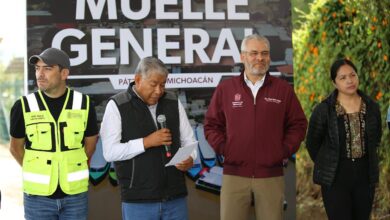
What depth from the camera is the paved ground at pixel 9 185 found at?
6070 mm

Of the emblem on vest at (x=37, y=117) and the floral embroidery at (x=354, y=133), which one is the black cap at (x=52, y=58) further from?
the floral embroidery at (x=354, y=133)

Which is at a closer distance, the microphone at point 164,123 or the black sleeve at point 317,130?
the microphone at point 164,123

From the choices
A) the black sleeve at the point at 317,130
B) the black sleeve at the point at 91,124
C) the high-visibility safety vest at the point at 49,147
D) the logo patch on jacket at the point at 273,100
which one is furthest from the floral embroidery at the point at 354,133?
the high-visibility safety vest at the point at 49,147

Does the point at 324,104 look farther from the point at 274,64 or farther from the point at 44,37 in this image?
the point at 44,37

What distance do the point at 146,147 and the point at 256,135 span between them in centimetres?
83

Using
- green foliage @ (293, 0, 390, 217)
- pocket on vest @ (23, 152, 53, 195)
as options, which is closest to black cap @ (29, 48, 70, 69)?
pocket on vest @ (23, 152, 53, 195)

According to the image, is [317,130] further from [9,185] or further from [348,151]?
[9,185]

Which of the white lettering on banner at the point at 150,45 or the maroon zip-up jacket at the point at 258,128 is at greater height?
the white lettering on banner at the point at 150,45

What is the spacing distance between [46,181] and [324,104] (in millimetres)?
1939

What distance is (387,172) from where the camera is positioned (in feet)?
20.4

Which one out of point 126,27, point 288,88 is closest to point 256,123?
point 288,88

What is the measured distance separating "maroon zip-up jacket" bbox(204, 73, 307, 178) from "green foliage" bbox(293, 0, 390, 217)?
7.95ft

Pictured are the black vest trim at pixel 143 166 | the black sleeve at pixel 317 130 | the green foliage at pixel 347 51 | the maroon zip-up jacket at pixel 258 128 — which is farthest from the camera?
the green foliage at pixel 347 51

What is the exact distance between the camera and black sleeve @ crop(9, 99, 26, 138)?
3.27 meters
